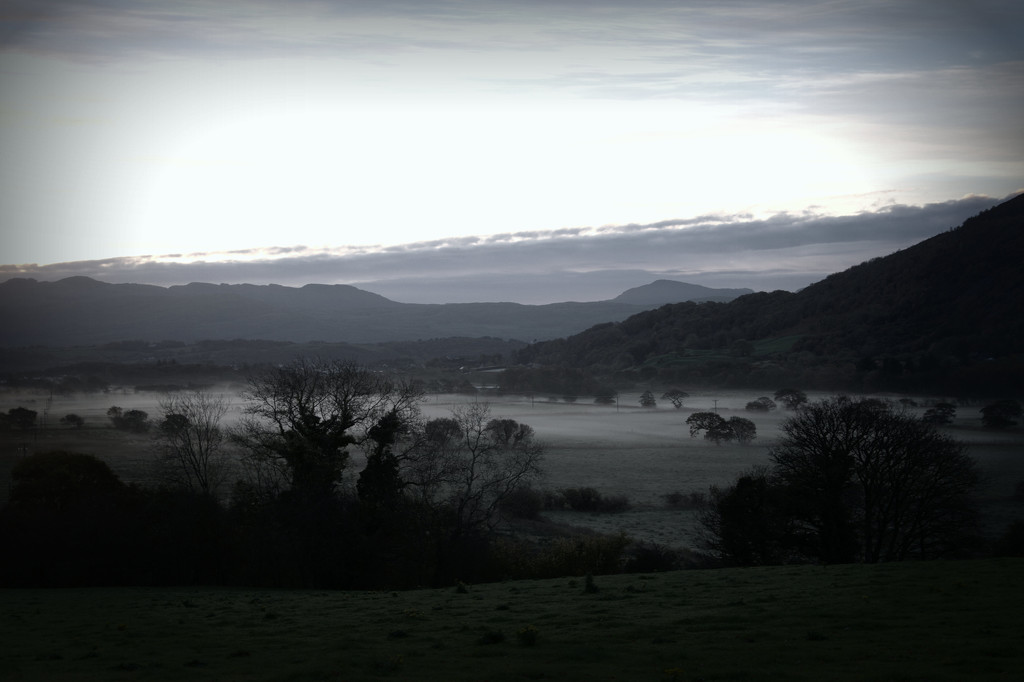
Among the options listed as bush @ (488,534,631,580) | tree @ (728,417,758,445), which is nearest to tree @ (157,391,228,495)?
bush @ (488,534,631,580)

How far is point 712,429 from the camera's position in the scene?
77.8m

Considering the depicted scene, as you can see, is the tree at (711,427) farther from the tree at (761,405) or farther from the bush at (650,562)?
the bush at (650,562)

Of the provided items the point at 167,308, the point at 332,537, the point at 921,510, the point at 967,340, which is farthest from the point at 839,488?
the point at 167,308

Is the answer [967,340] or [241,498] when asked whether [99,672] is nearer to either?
[241,498]

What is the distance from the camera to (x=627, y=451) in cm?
7419

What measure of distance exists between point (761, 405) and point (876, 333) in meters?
46.4

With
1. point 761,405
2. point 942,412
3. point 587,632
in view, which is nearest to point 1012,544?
point 587,632

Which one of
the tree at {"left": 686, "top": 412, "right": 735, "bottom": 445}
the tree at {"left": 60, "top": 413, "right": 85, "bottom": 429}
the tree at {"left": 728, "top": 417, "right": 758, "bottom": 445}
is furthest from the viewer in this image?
the tree at {"left": 686, "top": 412, "right": 735, "bottom": 445}

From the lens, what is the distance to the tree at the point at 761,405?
88.4 meters

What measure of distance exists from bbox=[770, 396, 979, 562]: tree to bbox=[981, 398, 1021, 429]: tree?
43305 millimetres

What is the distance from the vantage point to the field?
139 ft

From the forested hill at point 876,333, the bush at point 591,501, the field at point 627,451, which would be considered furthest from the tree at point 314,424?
the forested hill at point 876,333

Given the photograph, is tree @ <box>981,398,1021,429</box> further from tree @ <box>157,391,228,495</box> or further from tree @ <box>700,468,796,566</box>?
tree @ <box>157,391,228,495</box>

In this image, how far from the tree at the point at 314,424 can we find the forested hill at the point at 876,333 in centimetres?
7892
